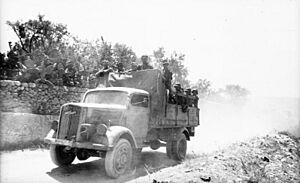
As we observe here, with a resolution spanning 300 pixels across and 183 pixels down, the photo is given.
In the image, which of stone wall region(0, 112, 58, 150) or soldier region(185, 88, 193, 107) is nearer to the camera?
stone wall region(0, 112, 58, 150)

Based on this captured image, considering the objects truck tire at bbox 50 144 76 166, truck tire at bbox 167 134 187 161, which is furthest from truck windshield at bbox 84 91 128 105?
truck tire at bbox 167 134 187 161

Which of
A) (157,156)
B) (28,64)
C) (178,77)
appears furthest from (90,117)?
(178,77)

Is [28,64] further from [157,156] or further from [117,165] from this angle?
[117,165]

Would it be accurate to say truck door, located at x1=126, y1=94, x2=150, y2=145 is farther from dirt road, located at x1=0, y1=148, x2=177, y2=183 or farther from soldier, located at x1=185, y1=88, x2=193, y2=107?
soldier, located at x1=185, y1=88, x2=193, y2=107

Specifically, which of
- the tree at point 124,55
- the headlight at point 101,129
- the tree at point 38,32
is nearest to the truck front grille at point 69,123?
the headlight at point 101,129

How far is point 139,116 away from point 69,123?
174 cm

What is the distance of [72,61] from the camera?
38.0ft

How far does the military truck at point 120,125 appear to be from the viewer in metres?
5.23

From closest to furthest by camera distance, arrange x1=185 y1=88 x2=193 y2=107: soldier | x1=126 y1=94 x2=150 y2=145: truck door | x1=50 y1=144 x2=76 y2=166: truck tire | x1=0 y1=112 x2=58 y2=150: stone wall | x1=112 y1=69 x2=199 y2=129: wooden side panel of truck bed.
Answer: x1=50 y1=144 x2=76 y2=166: truck tire → x1=126 y1=94 x2=150 y2=145: truck door → x1=112 y1=69 x2=199 y2=129: wooden side panel of truck bed → x1=0 y1=112 x2=58 y2=150: stone wall → x1=185 y1=88 x2=193 y2=107: soldier

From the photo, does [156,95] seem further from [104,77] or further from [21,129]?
[21,129]

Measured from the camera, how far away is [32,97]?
30.5 ft

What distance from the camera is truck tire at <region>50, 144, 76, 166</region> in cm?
590

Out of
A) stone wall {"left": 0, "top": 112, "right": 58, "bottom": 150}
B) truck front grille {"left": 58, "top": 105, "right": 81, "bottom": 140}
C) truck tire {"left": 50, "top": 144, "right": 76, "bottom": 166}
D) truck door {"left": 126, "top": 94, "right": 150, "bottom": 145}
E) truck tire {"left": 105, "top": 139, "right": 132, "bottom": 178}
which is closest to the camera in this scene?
truck tire {"left": 105, "top": 139, "right": 132, "bottom": 178}

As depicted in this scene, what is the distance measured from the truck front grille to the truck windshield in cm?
99
